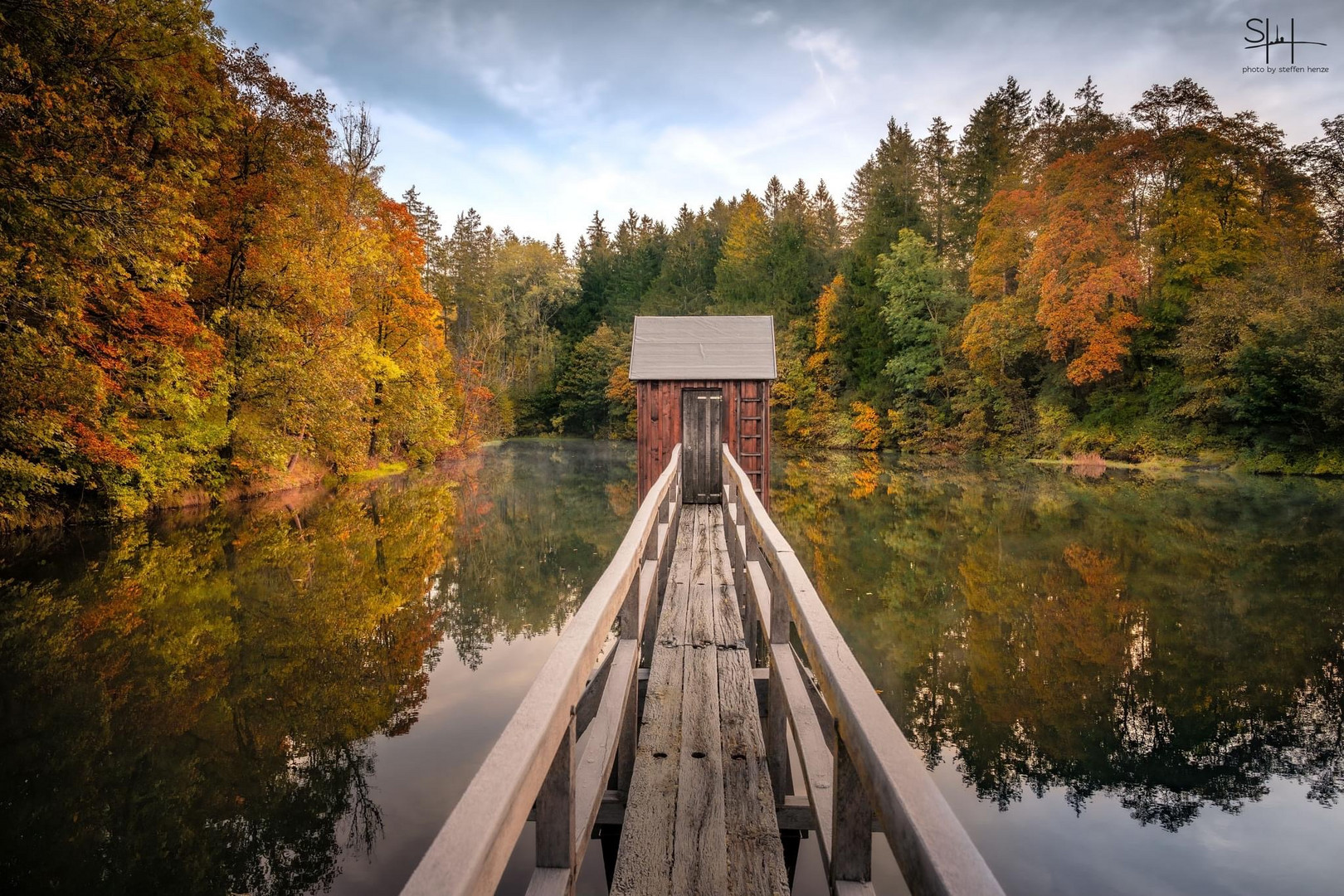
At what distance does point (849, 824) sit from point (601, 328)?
48.9 meters

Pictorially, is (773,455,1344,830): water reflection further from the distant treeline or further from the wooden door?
the distant treeline

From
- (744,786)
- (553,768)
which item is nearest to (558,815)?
(553,768)

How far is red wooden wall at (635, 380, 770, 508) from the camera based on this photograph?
1371cm

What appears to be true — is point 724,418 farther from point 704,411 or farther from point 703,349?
point 703,349

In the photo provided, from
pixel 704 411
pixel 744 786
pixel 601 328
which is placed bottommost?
pixel 744 786

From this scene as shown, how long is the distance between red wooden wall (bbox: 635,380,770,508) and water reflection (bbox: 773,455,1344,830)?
2285 millimetres

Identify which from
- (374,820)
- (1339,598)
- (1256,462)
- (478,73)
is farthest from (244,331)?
(1256,462)

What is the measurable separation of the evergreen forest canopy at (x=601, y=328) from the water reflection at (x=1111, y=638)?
9014 millimetres

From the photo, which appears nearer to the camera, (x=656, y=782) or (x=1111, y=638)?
(x=656, y=782)

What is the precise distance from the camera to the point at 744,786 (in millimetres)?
3078

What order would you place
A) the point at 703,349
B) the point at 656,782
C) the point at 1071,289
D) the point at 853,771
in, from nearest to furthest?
the point at 853,771, the point at 656,782, the point at 703,349, the point at 1071,289

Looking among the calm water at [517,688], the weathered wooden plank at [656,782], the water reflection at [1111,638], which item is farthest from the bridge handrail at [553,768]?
the water reflection at [1111,638]

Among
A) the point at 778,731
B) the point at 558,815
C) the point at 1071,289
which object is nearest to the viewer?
the point at 558,815

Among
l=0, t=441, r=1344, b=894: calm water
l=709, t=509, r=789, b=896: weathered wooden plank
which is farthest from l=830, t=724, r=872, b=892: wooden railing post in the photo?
l=0, t=441, r=1344, b=894: calm water
